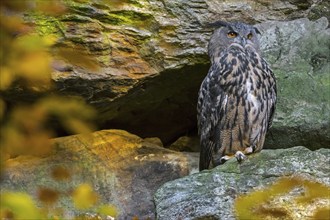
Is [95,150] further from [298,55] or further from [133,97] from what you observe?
[298,55]

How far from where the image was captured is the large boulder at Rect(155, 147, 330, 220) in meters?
3.46

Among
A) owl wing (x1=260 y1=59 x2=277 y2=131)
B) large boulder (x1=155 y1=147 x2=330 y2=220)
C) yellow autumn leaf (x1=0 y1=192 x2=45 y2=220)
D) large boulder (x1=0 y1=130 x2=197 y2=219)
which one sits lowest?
large boulder (x1=0 y1=130 x2=197 y2=219)

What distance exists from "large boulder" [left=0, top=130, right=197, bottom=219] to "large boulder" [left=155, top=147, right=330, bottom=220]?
0.82 metres

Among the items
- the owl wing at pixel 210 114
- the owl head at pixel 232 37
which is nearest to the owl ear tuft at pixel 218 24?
the owl head at pixel 232 37

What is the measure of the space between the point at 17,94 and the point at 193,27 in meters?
1.12

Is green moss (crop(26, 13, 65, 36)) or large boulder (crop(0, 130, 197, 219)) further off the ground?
green moss (crop(26, 13, 65, 36))

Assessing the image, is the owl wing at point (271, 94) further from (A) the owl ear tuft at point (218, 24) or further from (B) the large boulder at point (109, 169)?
(B) the large boulder at point (109, 169)

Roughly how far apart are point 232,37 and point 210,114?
499 millimetres

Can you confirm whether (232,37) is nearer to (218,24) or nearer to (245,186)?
(218,24)

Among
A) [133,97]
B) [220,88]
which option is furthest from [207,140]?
[133,97]

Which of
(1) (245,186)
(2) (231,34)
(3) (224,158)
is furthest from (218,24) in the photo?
(1) (245,186)

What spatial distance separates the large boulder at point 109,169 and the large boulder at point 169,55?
0.74 ft

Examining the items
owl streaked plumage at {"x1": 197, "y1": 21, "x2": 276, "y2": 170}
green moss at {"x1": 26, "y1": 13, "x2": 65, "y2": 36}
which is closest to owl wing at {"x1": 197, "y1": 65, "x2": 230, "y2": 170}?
owl streaked plumage at {"x1": 197, "y1": 21, "x2": 276, "y2": 170}

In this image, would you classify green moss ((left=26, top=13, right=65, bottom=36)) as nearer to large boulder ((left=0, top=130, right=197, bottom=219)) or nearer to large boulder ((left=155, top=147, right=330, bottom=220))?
large boulder ((left=0, top=130, right=197, bottom=219))
